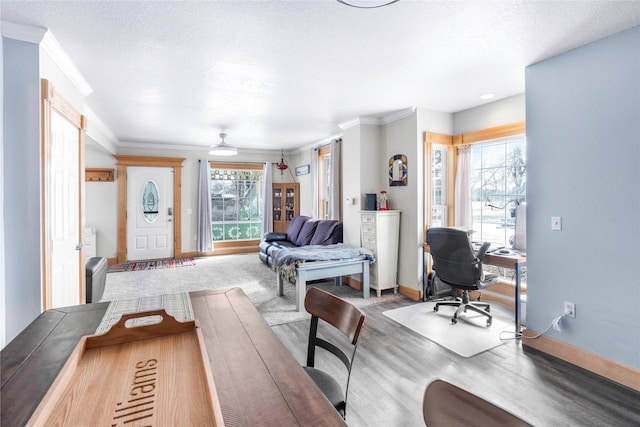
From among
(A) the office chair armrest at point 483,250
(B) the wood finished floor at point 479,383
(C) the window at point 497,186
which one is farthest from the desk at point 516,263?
(C) the window at point 497,186

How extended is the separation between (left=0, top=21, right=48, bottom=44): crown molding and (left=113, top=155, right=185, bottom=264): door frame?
467cm

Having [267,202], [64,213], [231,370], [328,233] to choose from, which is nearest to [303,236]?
[328,233]

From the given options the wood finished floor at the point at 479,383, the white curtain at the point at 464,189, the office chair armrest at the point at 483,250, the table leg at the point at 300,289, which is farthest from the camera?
the white curtain at the point at 464,189

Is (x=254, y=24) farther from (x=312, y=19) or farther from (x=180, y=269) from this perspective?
(x=180, y=269)

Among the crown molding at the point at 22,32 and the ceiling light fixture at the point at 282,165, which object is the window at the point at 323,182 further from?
the crown molding at the point at 22,32

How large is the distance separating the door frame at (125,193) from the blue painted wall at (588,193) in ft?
21.0

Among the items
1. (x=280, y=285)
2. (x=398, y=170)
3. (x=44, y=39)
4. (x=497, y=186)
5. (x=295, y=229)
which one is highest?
(x=44, y=39)

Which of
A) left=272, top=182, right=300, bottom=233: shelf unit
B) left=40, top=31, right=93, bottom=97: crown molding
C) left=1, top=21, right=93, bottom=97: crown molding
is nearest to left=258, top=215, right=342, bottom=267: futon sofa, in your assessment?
left=272, top=182, right=300, bottom=233: shelf unit

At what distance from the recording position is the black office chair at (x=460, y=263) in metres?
3.16

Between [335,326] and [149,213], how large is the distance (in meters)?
6.48

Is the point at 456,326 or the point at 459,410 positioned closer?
the point at 459,410

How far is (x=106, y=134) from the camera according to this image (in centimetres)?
549

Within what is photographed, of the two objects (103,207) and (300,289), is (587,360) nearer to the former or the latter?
(300,289)

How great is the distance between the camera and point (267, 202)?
767 cm
